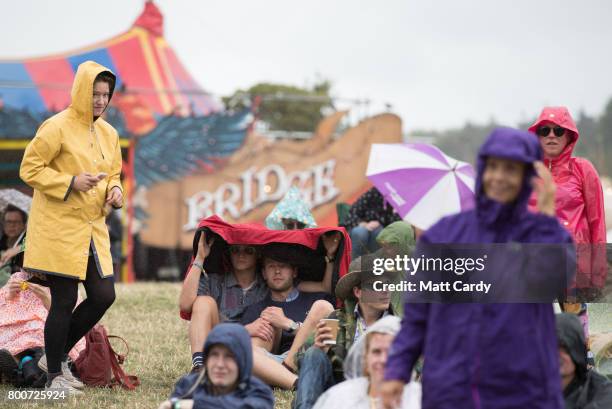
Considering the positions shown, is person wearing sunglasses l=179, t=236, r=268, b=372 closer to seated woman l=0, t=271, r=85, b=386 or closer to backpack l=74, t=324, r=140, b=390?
backpack l=74, t=324, r=140, b=390

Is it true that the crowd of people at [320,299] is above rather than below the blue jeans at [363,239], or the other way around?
below

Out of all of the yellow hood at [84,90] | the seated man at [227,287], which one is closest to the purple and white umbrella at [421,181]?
the seated man at [227,287]

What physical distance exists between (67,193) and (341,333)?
1649mm

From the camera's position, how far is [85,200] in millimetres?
5895

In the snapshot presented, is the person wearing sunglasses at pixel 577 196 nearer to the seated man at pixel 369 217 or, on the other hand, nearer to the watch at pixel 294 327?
the watch at pixel 294 327

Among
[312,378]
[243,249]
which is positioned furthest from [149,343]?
[312,378]

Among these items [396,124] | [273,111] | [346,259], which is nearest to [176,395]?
[346,259]

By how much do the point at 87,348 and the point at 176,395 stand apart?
199 cm

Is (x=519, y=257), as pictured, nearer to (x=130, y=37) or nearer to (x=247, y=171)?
(x=247, y=171)

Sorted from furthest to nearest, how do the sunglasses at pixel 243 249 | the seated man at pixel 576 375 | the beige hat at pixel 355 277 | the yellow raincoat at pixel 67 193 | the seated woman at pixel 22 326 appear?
the sunglasses at pixel 243 249, the seated woman at pixel 22 326, the yellow raincoat at pixel 67 193, the beige hat at pixel 355 277, the seated man at pixel 576 375

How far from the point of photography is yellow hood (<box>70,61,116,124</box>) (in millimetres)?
5840

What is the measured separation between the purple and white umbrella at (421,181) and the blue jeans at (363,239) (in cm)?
144

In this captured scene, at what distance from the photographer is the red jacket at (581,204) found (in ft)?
19.4

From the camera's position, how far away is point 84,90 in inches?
231
